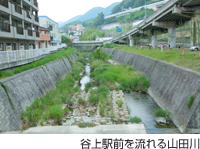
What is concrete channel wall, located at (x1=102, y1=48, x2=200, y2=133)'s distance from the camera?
9.90 metres

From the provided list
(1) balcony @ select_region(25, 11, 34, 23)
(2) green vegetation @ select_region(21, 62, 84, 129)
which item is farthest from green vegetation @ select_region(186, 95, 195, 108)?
(1) balcony @ select_region(25, 11, 34, 23)

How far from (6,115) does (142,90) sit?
15215 mm

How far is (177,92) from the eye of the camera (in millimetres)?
13195

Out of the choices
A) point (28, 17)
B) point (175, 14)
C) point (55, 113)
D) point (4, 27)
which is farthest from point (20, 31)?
point (175, 14)

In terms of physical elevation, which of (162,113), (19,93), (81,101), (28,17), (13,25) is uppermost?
(28,17)

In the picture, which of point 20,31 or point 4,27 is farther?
point 20,31

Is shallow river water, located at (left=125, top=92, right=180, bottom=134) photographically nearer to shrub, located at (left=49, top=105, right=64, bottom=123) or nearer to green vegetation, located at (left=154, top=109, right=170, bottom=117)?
green vegetation, located at (left=154, top=109, right=170, bottom=117)

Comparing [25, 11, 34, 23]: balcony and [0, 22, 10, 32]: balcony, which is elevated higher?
[25, 11, 34, 23]: balcony

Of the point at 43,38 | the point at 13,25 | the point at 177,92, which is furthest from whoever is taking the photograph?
the point at 43,38

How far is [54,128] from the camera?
28.2 feet

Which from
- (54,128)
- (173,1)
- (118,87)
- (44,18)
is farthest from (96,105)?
(44,18)

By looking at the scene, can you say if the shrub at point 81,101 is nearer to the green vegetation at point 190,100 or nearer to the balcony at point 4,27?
the green vegetation at point 190,100

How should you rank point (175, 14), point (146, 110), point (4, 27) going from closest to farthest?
1. point (146, 110)
2. point (4, 27)
3. point (175, 14)

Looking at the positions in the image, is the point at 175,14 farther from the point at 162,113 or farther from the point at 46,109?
the point at 46,109
